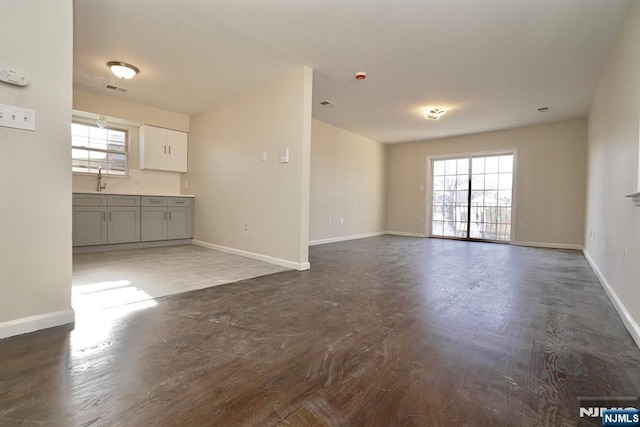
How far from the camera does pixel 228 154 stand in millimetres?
4688

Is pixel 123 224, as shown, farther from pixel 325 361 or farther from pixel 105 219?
pixel 325 361

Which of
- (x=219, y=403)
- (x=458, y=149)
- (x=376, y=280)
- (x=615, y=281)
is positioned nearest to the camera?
(x=219, y=403)

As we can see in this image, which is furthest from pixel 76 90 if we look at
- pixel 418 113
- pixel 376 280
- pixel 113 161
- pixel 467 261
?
pixel 467 261

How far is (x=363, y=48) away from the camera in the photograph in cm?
308

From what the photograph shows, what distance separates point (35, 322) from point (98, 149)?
419 cm

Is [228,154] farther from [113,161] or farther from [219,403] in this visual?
[219,403]

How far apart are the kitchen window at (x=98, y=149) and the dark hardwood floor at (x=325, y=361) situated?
12.8 feet

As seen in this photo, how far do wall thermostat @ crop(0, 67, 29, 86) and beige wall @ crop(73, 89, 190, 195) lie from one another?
10.7 feet

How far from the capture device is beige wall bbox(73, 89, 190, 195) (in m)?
4.53

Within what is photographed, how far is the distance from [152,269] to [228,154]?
2112 mm

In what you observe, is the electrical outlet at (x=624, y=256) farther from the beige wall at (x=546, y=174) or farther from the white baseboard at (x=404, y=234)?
the white baseboard at (x=404, y=234)

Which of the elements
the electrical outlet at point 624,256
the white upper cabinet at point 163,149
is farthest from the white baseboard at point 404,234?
the white upper cabinet at point 163,149

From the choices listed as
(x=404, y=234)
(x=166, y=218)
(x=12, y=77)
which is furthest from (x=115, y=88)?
(x=404, y=234)

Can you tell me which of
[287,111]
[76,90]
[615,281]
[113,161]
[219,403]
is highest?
[76,90]
